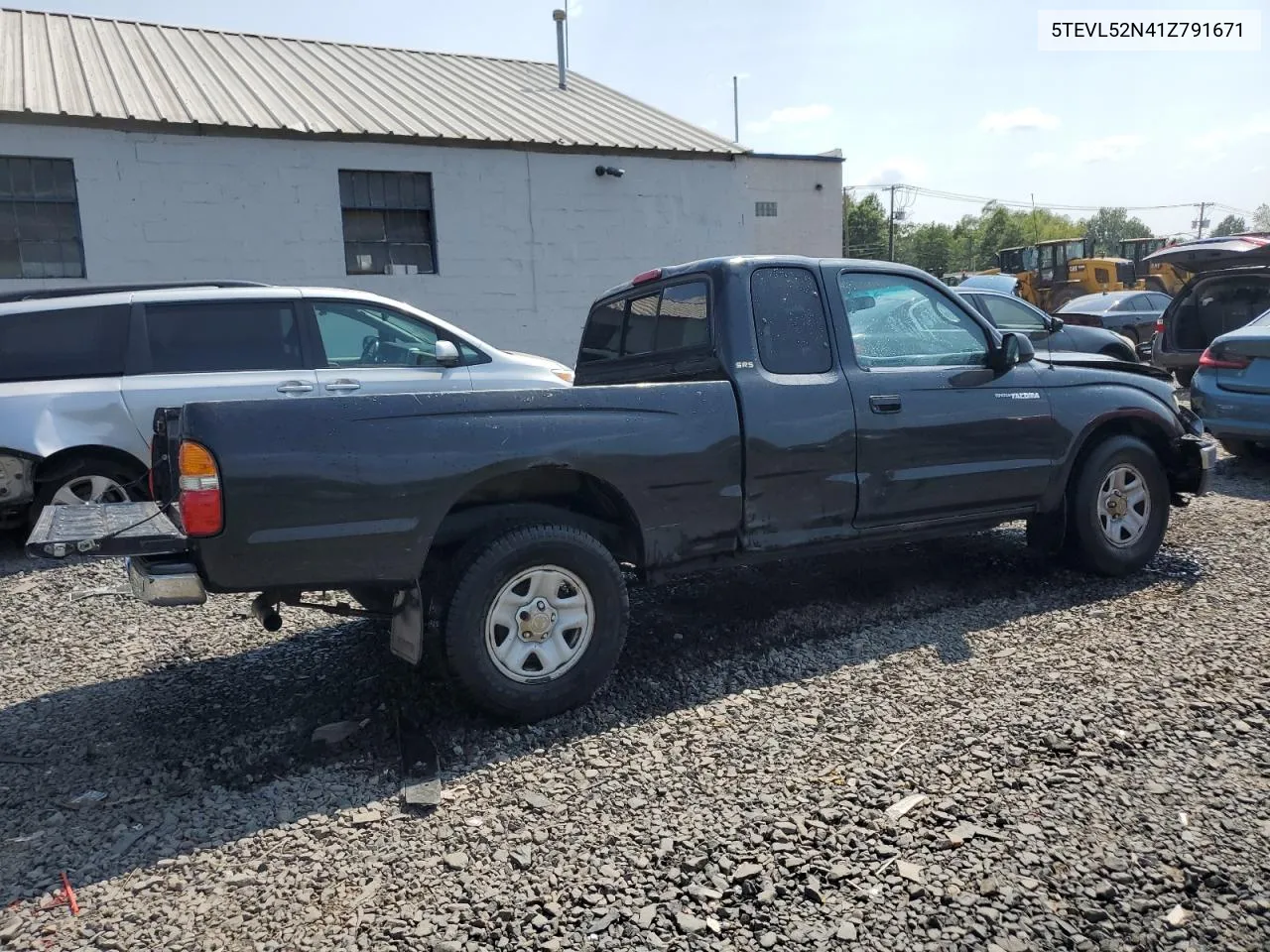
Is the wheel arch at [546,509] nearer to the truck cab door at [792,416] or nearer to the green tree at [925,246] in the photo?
the truck cab door at [792,416]

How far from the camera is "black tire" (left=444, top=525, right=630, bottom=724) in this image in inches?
144

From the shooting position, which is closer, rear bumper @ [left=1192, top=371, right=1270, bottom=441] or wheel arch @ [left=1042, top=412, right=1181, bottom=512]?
wheel arch @ [left=1042, top=412, right=1181, bottom=512]

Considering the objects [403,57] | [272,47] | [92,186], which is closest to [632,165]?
[403,57]

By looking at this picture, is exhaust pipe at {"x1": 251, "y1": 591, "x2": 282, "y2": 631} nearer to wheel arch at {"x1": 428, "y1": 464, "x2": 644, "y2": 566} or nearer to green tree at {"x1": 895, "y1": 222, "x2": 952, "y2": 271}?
wheel arch at {"x1": 428, "y1": 464, "x2": 644, "y2": 566}

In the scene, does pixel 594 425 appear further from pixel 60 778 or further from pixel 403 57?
pixel 403 57

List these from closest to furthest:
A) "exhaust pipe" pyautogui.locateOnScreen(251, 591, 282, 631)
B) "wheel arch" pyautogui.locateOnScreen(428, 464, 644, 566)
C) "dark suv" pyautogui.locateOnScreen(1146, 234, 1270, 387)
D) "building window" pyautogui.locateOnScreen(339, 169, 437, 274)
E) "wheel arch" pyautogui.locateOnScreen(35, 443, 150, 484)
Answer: "exhaust pipe" pyautogui.locateOnScreen(251, 591, 282, 631), "wheel arch" pyautogui.locateOnScreen(428, 464, 644, 566), "wheel arch" pyautogui.locateOnScreen(35, 443, 150, 484), "dark suv" pyautogui.locateOnScreen(1146, 234, 1270, 387), "building window" pyautogui.locateOnScreen(339, 169, 437, 274)

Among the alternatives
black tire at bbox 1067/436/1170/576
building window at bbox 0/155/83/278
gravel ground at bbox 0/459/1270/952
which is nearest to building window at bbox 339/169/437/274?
building window at bbox 0/155/83/278

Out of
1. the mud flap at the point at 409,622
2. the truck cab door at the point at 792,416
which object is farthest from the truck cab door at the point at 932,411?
the mud flap at the point at 409,622

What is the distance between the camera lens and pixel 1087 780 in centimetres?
317

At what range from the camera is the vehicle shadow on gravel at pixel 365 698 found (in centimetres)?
325

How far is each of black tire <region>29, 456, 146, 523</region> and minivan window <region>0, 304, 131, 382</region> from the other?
1.97 feet

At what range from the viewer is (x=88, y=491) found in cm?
638

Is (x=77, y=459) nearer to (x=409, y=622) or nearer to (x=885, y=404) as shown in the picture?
(x=409, y=622)

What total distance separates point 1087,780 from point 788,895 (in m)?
1.21
